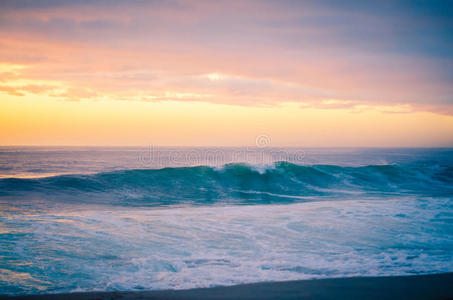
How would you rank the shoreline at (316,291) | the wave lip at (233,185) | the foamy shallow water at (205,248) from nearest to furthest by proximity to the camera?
the shoreline at (316,291) < the foamy shallow water at (205,248) < the wave lip at (233,185)

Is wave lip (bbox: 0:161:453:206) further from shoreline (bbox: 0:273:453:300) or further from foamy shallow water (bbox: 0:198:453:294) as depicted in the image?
shoreline (bbox: 0:273:453:300)

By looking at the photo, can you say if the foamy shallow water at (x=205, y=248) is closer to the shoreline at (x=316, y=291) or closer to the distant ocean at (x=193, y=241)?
the distant ocean at (x=193, y=241)

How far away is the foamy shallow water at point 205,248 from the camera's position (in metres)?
4.53

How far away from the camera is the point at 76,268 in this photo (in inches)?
189

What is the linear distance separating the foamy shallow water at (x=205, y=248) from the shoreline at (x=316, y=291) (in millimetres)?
186

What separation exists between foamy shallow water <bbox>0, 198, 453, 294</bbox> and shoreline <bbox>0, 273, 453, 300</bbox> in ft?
0.61

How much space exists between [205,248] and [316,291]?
2388mm

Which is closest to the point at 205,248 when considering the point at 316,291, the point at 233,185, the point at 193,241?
the point at 193,241

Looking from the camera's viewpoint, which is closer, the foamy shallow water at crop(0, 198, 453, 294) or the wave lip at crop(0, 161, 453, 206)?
the foamy shallow water at crop(0, 198, 453, 294)

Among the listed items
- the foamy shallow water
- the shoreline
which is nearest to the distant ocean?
the foamy shallow water

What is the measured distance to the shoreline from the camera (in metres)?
3.91

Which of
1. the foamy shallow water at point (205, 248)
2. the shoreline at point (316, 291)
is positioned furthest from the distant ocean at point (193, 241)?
the shoreline at point (316, 291)

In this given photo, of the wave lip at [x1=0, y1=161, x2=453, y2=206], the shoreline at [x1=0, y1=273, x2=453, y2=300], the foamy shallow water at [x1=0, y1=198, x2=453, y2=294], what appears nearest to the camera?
the shoreline at [x1=0, y1=273, x2=453, y2=300]

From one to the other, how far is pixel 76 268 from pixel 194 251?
1897 mm
